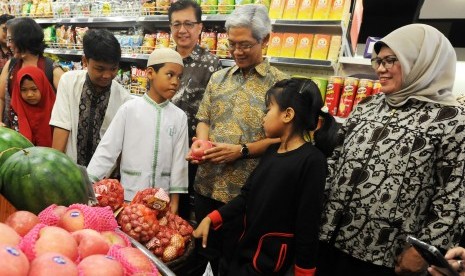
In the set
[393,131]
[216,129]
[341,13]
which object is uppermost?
[341,13]

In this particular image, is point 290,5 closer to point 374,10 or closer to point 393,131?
point 393,131

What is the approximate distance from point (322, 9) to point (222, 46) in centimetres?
97

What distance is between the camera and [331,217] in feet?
5.07

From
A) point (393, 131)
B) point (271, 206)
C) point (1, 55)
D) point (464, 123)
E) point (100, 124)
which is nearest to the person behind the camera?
point (464, 123)

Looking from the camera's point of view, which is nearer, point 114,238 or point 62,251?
point 62,251

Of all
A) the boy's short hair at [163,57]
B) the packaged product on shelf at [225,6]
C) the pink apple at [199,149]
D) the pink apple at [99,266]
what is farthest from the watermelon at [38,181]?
the packaged product on shelf at [225,6]

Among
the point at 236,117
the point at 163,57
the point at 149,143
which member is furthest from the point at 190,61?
the point at 149,143

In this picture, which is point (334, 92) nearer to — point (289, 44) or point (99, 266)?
point (289, 44)

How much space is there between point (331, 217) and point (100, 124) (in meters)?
1.42

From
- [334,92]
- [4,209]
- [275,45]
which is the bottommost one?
[4,209]

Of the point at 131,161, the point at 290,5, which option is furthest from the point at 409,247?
the point at 290,5

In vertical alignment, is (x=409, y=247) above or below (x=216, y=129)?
below

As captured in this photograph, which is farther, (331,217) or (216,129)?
(216,129)

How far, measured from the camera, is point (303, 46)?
259cm
